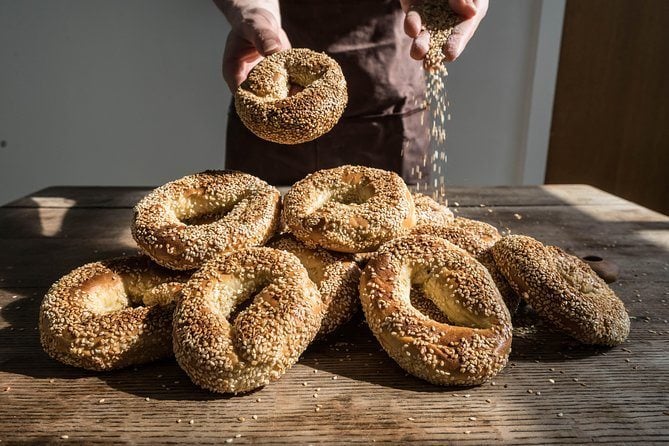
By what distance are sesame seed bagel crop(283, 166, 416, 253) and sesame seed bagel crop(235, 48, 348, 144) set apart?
173 millimetres

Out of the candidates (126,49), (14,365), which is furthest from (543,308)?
(126,49)

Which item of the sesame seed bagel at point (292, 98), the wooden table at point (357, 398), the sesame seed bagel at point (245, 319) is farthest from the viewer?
the sesame seed bagel at point (292, 98)

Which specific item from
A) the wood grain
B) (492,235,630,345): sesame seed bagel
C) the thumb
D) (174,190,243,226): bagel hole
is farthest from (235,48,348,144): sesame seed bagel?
the wood grain

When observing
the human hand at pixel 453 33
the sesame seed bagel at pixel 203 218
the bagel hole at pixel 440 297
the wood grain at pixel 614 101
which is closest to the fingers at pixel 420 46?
the human hand at pixel 453 33

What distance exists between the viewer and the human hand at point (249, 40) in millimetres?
2160

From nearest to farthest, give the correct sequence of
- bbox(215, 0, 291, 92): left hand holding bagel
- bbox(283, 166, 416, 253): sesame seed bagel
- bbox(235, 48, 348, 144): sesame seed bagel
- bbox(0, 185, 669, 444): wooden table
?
bbox(0, 185, 669, 444): wooden table < bbox(283, 166, 416, 253): sesame seed bagel < bbox(235, 48, 348, 144): sesame seed bagel < bbox(215, 0, 291, 92): left hand holding bagel

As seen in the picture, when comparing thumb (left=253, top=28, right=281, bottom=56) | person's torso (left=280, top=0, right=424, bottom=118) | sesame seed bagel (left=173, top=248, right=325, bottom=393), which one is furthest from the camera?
person's torso (left=280, top=0, right=424, bottom=118)

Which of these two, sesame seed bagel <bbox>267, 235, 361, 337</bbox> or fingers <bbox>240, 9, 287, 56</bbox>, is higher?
fingers <bbox>240, 9, 287, 56</bbox>

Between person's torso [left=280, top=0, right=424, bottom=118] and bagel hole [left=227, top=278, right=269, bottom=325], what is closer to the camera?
bagel hole [left=227, top=278, right=269, bottom=325]

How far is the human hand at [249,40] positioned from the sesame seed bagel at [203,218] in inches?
22.2

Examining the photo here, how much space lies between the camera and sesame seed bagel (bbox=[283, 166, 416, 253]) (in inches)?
63.6

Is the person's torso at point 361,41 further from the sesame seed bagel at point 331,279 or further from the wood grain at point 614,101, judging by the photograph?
the wood grain at point 614,101

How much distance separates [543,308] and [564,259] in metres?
0.23

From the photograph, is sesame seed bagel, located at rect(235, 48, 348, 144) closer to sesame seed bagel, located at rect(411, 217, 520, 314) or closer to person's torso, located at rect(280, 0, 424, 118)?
sesame seed bagel, located at rect(411, 217, 520, 314)
